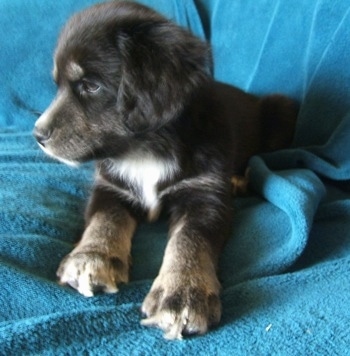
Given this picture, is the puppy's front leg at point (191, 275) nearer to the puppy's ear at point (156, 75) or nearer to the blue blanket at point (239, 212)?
the blue blanket at point (239, 212)

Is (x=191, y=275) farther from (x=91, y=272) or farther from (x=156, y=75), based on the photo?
(x=156, y=75)

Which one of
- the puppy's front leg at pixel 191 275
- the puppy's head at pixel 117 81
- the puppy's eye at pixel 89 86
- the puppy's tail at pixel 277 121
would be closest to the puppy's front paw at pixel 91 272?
the puppy's front leg at pixel 191 275

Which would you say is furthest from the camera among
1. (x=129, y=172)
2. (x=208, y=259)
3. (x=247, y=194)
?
(x=247, y=194)

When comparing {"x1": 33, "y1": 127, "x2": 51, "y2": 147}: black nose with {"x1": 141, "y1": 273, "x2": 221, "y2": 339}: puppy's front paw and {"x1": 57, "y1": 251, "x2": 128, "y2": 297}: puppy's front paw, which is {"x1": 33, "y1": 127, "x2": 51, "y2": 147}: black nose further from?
{"x1": 141, "y1": 273, "x2": 221, "y2": 339}: puppy's front paw

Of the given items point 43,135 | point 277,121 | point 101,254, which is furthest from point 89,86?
point 277,121

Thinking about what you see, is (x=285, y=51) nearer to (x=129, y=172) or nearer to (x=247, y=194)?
(x=247, y=194)

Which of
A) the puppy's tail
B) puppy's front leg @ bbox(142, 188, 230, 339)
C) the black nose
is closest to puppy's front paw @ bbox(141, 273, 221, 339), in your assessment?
puppy's front leg @ bbox(142, 188, 230, 339)

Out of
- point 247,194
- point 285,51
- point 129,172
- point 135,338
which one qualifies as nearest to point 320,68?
point 285,51
